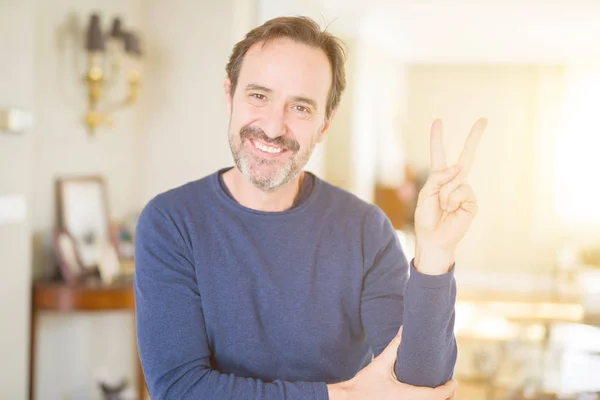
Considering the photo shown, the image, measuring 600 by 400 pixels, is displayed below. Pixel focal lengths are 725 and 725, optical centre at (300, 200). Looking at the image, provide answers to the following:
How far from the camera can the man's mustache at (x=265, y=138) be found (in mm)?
1381

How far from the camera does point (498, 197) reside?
945 cm

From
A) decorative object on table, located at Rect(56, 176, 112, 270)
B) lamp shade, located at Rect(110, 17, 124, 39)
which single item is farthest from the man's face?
lamp shade, located at Rect(110, 17, 124, 39)

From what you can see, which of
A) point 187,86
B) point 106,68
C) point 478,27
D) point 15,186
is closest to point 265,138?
point 15,186

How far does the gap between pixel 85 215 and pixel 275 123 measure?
228 cm

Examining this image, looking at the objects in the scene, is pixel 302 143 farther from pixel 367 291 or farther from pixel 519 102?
pixel 519 102

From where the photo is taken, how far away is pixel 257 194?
144 cm

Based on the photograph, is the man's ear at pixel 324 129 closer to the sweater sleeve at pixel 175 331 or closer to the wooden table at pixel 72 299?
the sweater sleeve at pixel 175 331

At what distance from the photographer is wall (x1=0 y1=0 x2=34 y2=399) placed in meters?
2.63

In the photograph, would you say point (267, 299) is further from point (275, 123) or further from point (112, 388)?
point (112, 388)

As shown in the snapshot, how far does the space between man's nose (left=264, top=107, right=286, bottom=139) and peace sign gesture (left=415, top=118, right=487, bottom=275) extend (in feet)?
1.00

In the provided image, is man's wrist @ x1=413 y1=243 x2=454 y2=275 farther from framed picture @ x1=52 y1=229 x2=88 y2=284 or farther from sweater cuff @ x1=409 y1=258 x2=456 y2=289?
framed picture @ x1=52 y1=229 x2=88 y2=284

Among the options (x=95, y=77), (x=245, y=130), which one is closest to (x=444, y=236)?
(x=245, y=130)

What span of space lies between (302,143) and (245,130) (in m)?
0.11

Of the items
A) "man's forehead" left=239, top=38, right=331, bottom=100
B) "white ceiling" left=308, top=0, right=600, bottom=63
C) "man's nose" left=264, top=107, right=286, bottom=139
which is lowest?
"man's nose" left=264, top=107, right=286, bottom=139
